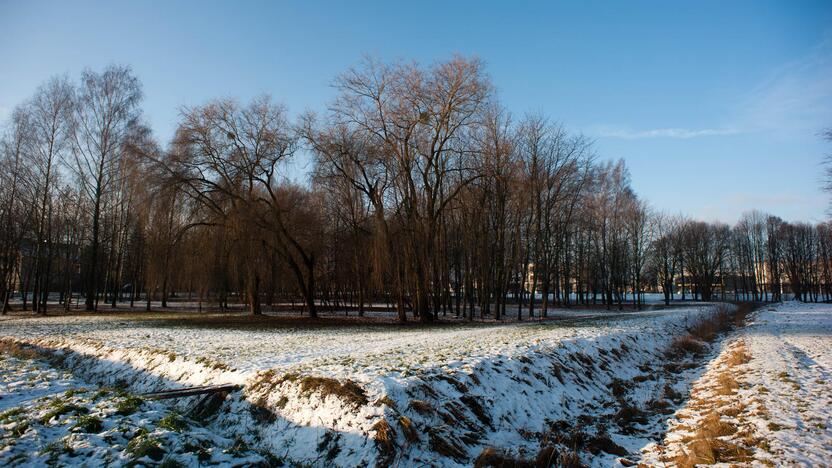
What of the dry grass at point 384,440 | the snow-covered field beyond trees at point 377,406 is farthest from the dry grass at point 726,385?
the dry grass at point 384,440

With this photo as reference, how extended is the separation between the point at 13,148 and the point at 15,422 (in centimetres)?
2944

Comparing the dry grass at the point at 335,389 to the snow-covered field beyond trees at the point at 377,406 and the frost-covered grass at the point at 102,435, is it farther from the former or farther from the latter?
the frost-covered grass at the point at 102,435

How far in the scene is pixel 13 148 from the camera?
26.1 meters

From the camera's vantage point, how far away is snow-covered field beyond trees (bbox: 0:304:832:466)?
16.9 ft

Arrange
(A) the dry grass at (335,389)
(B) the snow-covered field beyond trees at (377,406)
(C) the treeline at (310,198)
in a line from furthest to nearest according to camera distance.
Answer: (C) the treeline at (310,198)
(A) the dry grass at (335,389)
(B) the snow-covered field beyond trees at (377,406)

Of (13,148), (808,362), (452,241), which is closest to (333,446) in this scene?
(808,362)

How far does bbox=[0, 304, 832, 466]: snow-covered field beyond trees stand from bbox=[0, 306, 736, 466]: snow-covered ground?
2cm

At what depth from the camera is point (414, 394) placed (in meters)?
6.29

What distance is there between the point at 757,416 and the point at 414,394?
521 cm

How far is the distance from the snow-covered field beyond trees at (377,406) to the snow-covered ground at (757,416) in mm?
47

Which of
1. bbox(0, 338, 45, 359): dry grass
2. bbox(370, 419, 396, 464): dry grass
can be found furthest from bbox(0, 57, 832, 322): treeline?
bbox(370, 419, 396, 464): dry grass

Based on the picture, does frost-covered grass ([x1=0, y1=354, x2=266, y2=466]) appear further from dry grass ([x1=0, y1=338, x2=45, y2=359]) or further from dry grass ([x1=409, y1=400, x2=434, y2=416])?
dry grass ([x1=0, y1=338, x2=45, y2=359])

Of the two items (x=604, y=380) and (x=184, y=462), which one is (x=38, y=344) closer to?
(x=184, y=462)

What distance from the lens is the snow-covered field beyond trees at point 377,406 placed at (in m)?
5.14
